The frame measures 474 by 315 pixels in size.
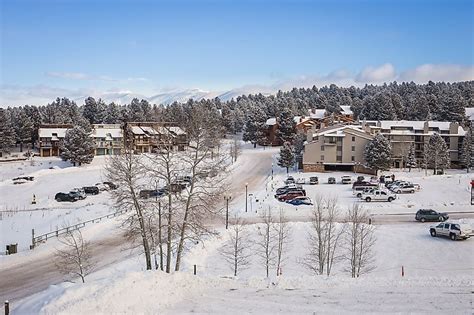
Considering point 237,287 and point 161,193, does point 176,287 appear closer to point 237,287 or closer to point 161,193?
point 237,287

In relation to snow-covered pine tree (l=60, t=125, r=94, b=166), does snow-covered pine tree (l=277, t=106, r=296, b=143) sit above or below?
above

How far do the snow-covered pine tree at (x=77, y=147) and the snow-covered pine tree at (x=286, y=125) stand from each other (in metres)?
38.2

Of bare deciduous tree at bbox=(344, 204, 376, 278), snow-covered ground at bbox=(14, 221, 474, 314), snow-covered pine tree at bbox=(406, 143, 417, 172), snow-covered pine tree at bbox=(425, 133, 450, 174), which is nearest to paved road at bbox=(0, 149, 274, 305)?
snow-covered ground at bbox=(14, 221, 474, 314)

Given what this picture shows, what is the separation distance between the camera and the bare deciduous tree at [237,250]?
88.0ft

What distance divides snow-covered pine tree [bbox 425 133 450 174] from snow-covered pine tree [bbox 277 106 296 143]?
29.1 metres

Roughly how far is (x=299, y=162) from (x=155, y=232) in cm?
4690

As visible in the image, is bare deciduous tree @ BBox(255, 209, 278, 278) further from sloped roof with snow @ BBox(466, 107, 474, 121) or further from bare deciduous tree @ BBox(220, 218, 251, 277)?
sloped roof with snow @ BBox(466, 107, 474, 121)

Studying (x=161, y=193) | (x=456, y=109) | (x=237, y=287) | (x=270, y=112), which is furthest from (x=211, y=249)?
(x=270, y=112)

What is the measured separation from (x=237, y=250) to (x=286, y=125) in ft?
223

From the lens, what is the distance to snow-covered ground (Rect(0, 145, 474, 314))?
50.3 feet

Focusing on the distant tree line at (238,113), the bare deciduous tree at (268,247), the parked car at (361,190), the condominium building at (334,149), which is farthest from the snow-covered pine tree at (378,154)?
the bare deciduous tree at (268,247)

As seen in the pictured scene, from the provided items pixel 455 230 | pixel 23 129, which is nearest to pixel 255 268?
pixel 455 230

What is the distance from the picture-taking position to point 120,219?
3853 centimetres

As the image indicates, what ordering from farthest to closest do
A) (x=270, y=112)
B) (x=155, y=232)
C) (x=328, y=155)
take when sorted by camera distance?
1. (x=270, y=112)
2. (x=328, y=155)
3. (x=155, y=232)
